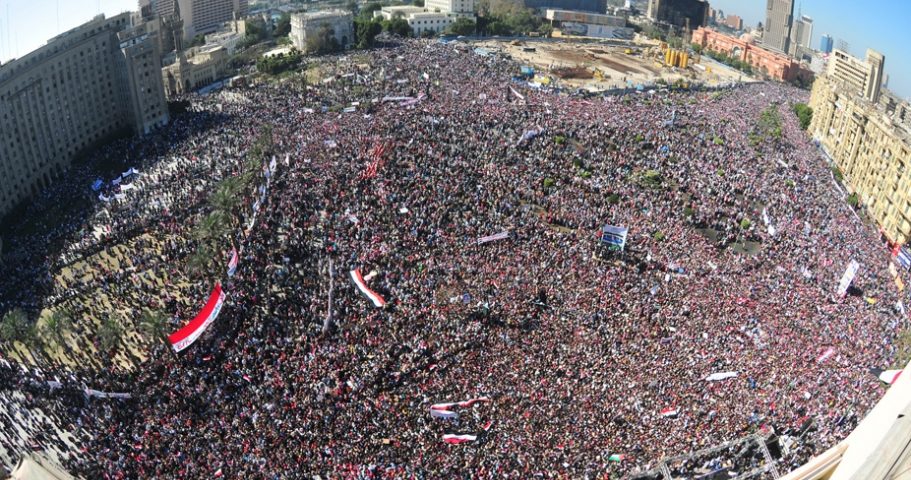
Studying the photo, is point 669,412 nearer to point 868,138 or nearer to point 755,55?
point 868,138

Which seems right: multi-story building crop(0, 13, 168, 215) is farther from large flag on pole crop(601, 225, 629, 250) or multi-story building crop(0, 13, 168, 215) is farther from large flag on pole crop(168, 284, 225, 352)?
large flag on pole crop(601, 225, 629, 250)

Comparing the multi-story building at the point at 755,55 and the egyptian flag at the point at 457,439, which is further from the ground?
the multi-story building at the point at 755,55

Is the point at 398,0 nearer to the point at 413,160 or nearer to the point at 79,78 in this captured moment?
the point at 79,78

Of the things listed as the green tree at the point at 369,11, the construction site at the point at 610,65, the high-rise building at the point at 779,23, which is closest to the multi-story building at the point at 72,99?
the construction site at the point at 610,65

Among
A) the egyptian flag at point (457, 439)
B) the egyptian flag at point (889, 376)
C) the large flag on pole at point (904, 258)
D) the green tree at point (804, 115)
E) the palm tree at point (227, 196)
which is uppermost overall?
the palm tree at point (227, 196)

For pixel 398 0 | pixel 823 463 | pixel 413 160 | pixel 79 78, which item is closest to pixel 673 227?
pixel 413 160

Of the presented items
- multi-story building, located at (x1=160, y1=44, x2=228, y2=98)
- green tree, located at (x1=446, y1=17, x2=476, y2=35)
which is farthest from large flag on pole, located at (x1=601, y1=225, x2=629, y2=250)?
green tree, located at (x1=446, y1=17, x2=476, y2=35)

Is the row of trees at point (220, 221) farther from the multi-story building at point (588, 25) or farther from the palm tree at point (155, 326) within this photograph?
the multi-story building at point (588, 25)

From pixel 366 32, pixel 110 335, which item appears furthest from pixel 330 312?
pixel 366 32
